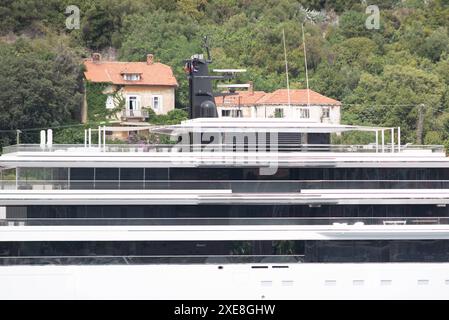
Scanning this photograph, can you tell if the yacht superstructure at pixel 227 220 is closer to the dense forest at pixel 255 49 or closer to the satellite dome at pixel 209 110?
the satellite dome at pixel 209 110

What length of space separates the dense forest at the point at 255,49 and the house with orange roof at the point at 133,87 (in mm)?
777

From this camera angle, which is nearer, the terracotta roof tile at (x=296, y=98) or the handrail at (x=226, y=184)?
the handrail at (x=226, y=184)

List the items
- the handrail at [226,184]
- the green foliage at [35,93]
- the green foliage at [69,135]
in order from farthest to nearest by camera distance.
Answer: the green foliage at [69,135]
the green foliage at [35,93]
the handrail at [226,184]

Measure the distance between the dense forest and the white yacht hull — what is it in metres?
19.3

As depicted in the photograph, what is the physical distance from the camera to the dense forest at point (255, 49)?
50.3 meters

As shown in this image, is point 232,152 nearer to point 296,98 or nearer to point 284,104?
point 284,104

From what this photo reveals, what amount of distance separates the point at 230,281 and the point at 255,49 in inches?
1206

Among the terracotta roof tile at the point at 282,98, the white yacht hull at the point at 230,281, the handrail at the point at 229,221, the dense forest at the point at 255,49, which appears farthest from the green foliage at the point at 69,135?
the white yacht hull at the point at 230,281

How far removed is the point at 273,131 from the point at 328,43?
32.2 m

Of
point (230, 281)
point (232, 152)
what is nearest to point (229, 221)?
point (230, 281)

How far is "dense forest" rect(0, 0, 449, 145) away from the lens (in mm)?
50281

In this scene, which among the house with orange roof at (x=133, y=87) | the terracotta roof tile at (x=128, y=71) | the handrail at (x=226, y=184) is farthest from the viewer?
the terracotta roof tile at (x=128, y=71)

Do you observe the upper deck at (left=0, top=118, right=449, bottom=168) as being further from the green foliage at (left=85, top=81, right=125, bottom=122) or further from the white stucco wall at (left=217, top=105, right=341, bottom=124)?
the green foliage at (left=85, top=81, right=125, bottom=122)

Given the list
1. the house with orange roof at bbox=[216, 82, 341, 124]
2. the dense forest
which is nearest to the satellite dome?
the house with orange roof at bbox=[216, 82, 341, 124]
